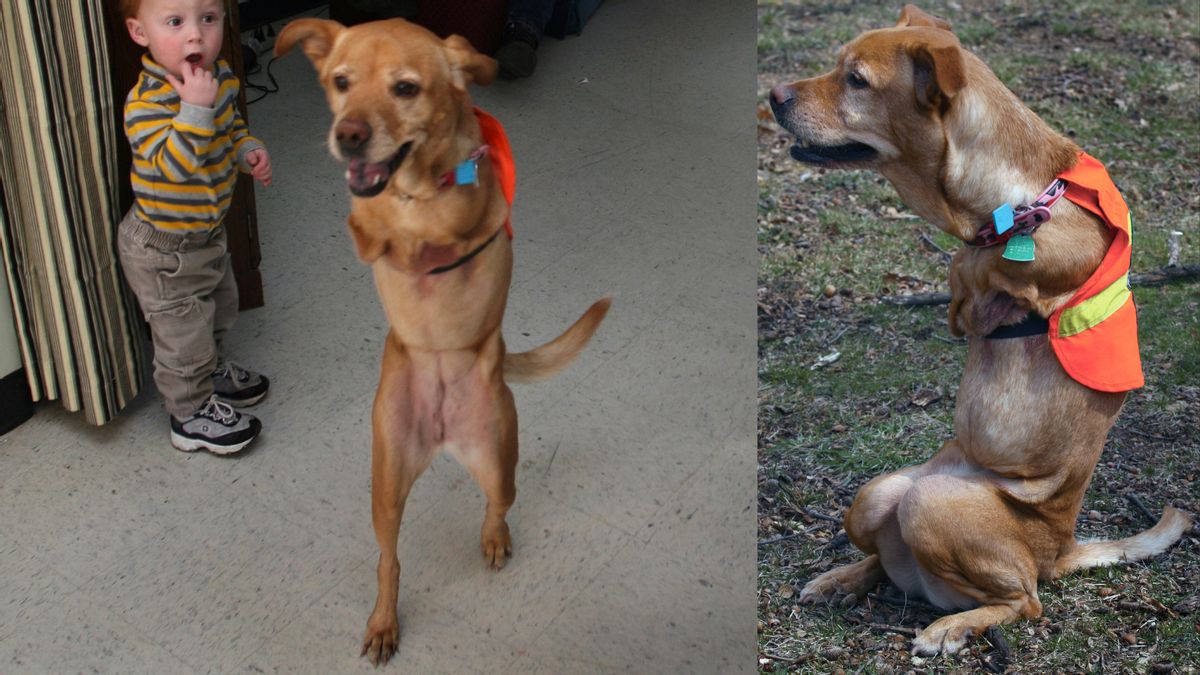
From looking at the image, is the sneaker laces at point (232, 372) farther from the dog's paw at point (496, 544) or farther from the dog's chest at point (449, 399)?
the dog's chest at point (449, 399)

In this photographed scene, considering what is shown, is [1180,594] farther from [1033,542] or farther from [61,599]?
[61,599]

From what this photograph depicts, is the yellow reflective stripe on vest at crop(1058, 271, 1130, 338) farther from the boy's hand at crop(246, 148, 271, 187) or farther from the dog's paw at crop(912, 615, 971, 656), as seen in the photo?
the boy's hand at crop(246, 148, 271, 187)

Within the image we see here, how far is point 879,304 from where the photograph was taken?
4.77 meters

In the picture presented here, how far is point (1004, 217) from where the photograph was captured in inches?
103

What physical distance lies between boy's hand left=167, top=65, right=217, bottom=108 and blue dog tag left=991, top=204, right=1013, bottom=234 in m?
1.85

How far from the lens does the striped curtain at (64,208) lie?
10.5 ft

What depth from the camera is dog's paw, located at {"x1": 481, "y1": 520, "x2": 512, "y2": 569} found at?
321cm

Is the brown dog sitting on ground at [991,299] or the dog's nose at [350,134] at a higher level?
the dog's nose at [350,134]

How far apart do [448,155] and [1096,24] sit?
6545mm

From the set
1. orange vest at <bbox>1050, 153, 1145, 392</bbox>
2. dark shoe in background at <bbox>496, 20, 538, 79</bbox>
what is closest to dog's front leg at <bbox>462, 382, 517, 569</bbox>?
orange vest at <bbox>1050, 153, 1145, 392</bbox>

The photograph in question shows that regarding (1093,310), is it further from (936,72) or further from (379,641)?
(379,641)

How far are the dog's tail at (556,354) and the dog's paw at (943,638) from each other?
3.75ft

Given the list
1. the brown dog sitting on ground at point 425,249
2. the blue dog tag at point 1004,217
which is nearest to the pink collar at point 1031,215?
the blue dog tag at point 1004,217

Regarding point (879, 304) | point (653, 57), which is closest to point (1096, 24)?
point (653, 57)
